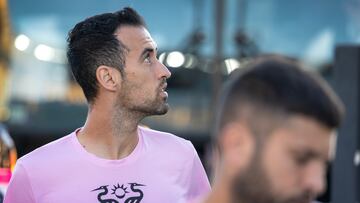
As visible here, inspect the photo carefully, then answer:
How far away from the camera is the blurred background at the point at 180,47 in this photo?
7.55 m

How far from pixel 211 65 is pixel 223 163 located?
5.93 meters

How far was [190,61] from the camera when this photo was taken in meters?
7.59

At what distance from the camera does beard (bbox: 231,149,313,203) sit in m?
1.56

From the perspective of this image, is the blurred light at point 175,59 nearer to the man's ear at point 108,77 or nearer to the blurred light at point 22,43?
the blurred light at point 22,43

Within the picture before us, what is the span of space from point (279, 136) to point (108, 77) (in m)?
1.40

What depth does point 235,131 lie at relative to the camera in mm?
1590

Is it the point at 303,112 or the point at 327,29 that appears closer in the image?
the point at 303,112

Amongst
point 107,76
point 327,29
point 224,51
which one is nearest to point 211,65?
point 224,51

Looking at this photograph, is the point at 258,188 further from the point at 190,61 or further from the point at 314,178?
the point at 190,61

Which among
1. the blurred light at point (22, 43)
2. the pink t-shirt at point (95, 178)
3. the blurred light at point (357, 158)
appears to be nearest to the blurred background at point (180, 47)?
the blurred light at point (22, 43)

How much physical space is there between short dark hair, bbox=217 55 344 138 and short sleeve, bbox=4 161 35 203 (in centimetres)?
125

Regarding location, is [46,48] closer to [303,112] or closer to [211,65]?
[211,65]

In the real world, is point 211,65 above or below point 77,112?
above

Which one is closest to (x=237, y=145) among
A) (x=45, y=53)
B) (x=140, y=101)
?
(x=140, y=101)
